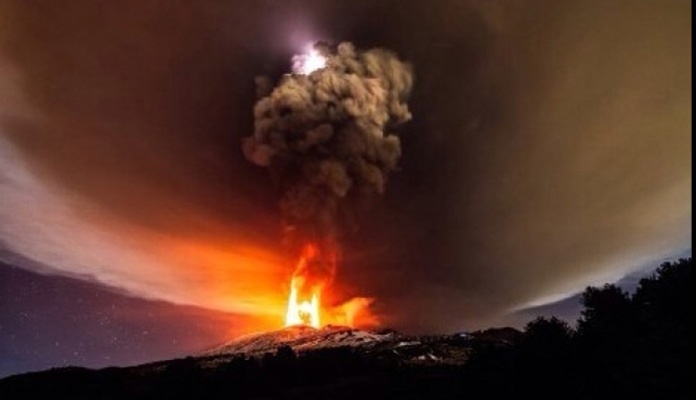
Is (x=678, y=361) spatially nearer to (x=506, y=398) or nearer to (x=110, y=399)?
(x=506, y=398)

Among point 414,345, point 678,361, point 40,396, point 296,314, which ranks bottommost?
point 678,361

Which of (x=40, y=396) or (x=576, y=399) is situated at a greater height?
(x=40, y=396)

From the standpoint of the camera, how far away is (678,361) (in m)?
27.0

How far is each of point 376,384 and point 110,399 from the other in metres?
40.3

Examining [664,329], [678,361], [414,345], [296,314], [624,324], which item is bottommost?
[678,361]

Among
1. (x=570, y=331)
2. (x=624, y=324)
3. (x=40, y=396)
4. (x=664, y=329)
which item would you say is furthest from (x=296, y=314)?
(x=664, y=329)

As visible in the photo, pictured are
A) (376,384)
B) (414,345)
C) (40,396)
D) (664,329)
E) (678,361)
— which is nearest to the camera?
(678,361)

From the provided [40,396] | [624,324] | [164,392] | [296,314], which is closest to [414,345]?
[296,314]

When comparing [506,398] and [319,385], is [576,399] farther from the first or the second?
[319,385]

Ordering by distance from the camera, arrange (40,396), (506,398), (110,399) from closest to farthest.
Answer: (506,398) < (110,399) < (40,396)

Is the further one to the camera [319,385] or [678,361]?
[319,385]

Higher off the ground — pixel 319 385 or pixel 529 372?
pixel 319 385

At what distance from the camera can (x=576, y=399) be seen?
3588 centimetres

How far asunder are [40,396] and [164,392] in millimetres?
26206
